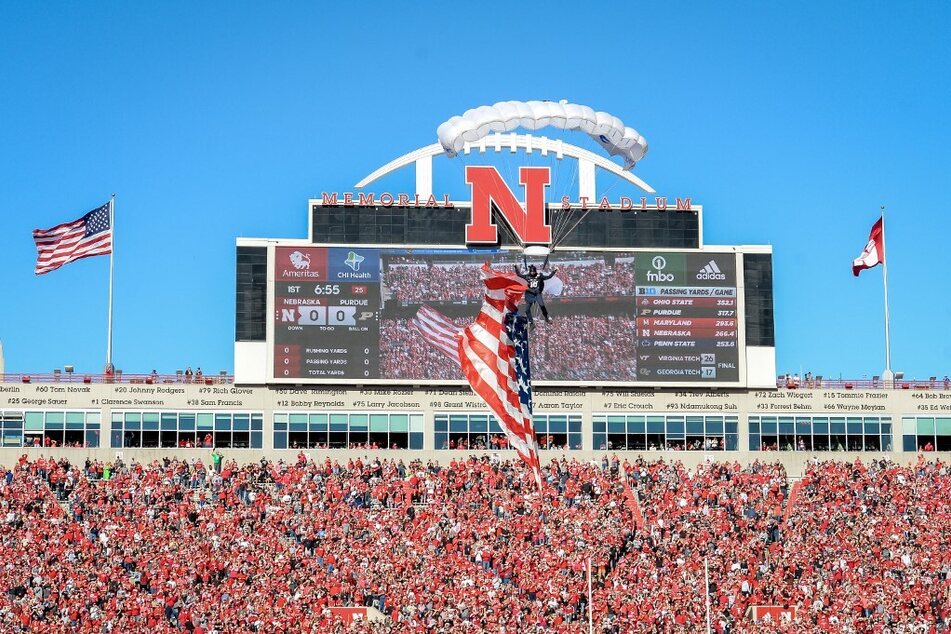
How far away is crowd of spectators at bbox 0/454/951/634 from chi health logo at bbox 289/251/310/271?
6.71m

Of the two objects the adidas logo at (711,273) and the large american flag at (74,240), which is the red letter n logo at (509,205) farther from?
the large american flag at (74,240)

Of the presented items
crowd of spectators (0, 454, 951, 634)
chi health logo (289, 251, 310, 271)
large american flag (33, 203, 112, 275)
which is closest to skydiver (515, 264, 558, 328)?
crowd of spectators (0, 454, 951, 634)

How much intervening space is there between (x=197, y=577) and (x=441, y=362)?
598 inches

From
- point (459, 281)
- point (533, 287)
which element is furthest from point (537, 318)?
point (533, 287)

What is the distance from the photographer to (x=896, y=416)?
2601 inches

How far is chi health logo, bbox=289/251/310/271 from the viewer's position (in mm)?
62375

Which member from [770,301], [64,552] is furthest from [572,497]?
[64,552]

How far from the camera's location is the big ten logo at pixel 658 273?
207 feet

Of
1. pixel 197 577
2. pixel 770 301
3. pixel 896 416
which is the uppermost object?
pixel 770 301

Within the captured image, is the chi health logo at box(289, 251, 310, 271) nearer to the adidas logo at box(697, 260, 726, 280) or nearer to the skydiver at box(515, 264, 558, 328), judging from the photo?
the adidas logo at box(697, 260, 726, 280)

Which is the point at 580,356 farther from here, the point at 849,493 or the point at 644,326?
the point at 849,493

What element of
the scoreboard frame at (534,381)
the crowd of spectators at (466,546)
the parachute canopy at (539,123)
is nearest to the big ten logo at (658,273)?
the scoreboard frame at (534,381)

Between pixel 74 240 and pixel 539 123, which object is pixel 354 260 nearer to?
pixel 74 240

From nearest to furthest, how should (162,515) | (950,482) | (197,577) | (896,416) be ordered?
(197,577), (162,515), (950,482), (896,416)
